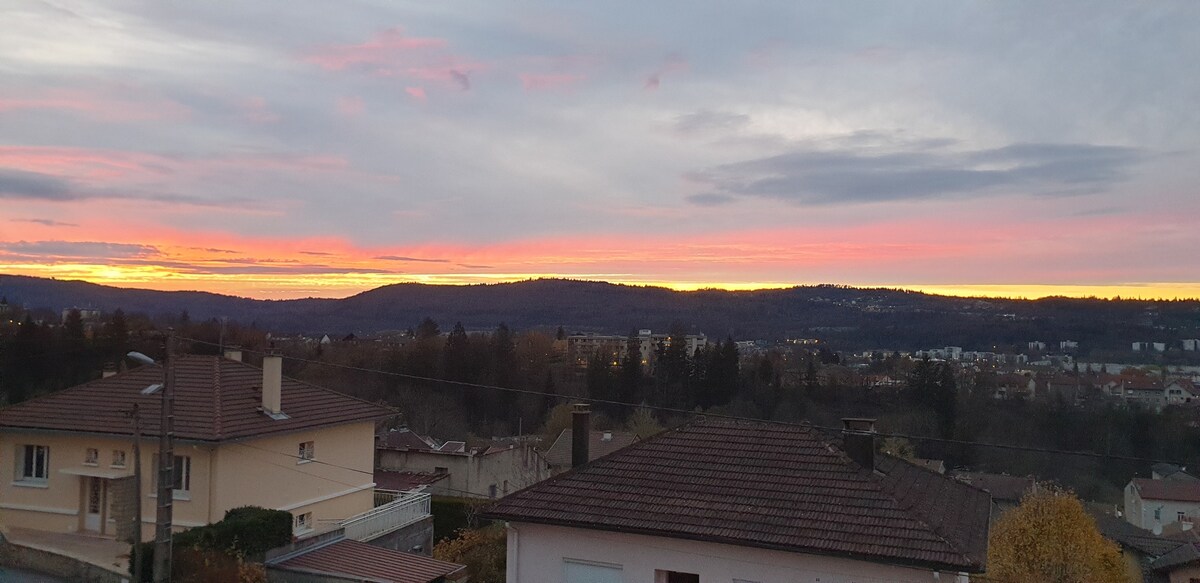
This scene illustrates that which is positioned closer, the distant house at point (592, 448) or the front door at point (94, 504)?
the front door at point (94, 504)

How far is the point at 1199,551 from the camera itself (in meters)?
32.7

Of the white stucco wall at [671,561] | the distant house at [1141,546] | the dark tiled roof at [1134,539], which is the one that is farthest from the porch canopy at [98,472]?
the dark tiled roof at [1134,539]

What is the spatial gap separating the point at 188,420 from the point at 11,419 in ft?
18.6

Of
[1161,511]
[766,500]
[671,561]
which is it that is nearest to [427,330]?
[1161,511]

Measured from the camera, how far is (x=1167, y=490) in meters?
54.8

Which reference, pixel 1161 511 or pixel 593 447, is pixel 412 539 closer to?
pixel 593 447

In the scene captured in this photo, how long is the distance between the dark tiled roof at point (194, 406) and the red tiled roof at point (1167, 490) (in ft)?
178

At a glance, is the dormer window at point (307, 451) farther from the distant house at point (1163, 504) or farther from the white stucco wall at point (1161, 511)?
the white stucco wall at point (1161, 511)

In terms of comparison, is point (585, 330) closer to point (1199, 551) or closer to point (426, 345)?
point (426, 345)

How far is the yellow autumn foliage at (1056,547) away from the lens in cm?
2930

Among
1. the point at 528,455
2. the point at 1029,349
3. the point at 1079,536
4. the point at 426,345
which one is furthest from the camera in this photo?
→ the point at 1029,349

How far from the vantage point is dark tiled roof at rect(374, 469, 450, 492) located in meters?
30.8

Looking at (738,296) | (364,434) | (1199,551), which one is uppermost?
(738,296)

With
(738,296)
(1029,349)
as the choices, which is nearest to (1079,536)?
(1029,349)
